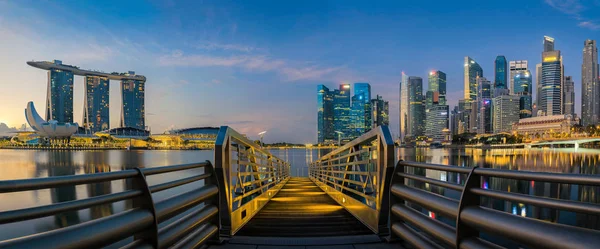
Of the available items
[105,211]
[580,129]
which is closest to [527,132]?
[580,129]

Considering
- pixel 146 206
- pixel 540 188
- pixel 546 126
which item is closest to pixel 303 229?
pixel 146 206

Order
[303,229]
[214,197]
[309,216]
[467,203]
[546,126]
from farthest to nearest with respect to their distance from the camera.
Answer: [546,126]
[309,216]
[303,229]
[214,197]
[467,203]

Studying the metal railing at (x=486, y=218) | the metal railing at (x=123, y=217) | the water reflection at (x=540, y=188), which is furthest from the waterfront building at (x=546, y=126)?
the metal railing at (x=123, y=217)

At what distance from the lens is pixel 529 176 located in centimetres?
204

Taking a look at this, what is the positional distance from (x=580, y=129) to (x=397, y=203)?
222060 mm

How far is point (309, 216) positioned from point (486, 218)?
3.60m

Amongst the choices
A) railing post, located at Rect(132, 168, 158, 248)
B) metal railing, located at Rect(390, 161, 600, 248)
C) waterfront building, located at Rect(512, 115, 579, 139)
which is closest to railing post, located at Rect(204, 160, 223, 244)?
railing post, located at Rect(132, 168, 158, 248)

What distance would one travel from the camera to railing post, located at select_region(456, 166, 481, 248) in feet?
7.82

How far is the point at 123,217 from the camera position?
88.0 inches

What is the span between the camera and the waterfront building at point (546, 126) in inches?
6786

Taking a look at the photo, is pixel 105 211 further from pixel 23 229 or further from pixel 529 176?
pixel 529 176

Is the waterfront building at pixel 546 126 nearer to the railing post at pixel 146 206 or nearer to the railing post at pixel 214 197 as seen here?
the railing post at pixel 214 197

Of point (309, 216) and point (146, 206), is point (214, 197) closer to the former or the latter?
point (146, 206)

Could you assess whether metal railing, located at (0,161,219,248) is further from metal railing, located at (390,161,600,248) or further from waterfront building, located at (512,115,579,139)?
waterfront building, located at (512,115,579,139)
